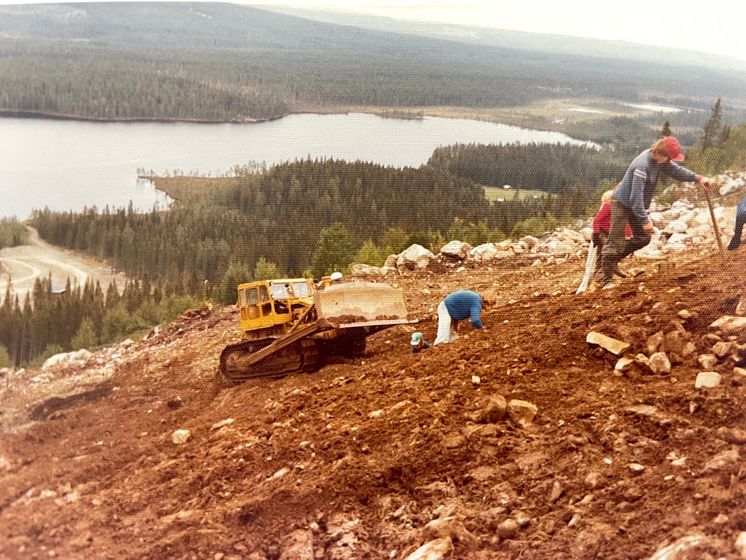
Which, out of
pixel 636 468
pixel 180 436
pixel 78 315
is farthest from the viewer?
pixel 78 315

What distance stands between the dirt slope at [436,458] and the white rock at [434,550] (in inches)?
2.0

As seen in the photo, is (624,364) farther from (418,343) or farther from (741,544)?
(418,343)

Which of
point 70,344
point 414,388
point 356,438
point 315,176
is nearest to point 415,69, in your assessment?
point 315,176

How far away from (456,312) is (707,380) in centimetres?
209

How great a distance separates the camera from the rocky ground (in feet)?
9.69

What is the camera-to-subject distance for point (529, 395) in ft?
12.7

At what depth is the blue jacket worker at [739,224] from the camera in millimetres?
5141

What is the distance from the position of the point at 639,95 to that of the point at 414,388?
4.56 m

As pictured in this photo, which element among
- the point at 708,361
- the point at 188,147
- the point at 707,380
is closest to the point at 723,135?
the point at 708,361

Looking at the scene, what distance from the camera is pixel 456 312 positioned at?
5.34 meters

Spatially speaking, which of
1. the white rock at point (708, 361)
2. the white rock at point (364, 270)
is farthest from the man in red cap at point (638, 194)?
the white rock at point (364, 270)

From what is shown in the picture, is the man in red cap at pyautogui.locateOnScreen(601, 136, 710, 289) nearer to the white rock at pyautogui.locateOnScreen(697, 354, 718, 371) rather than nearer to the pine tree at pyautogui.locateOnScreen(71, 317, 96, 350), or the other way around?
the white rock at pyautogui.locateOnScreen(697, 354, 718, 371)

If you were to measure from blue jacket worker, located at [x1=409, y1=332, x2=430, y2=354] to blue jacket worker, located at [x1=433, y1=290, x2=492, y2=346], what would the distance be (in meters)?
0.10

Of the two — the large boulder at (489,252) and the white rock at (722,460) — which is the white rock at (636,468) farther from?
the large boulder at (489,252)
